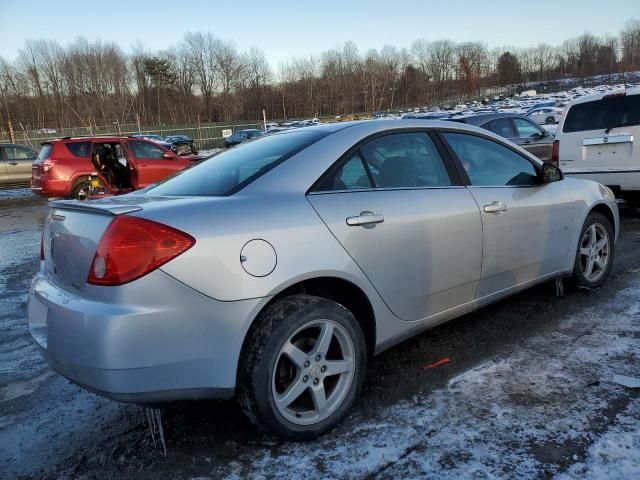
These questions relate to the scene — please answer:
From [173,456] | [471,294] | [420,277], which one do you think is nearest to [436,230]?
[420,277]

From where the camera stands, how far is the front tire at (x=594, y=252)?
417 cm

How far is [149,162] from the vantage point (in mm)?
11422

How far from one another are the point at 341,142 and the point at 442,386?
4.87 ft

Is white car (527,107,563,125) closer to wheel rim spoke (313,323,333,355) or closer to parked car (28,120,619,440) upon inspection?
parked car (28,120,619,440)

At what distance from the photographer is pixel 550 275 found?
152 inches

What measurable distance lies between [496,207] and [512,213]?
0.61 feet

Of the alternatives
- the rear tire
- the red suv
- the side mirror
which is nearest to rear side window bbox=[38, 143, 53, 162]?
the red suv

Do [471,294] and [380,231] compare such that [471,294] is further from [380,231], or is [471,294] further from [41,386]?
[41,386]

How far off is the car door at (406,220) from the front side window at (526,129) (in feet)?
26.7

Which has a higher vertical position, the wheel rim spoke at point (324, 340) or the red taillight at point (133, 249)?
the red taillight at point (133, 249)

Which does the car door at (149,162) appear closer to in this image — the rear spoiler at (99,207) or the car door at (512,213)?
the car door at (512,213)

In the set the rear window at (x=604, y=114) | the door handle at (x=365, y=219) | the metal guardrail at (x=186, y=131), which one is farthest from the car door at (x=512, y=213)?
the metal guardrail at (x=186, y=131)

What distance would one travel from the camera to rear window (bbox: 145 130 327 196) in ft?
8.60

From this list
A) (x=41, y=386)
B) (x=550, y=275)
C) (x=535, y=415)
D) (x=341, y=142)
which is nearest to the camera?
(x=535, y=415)
